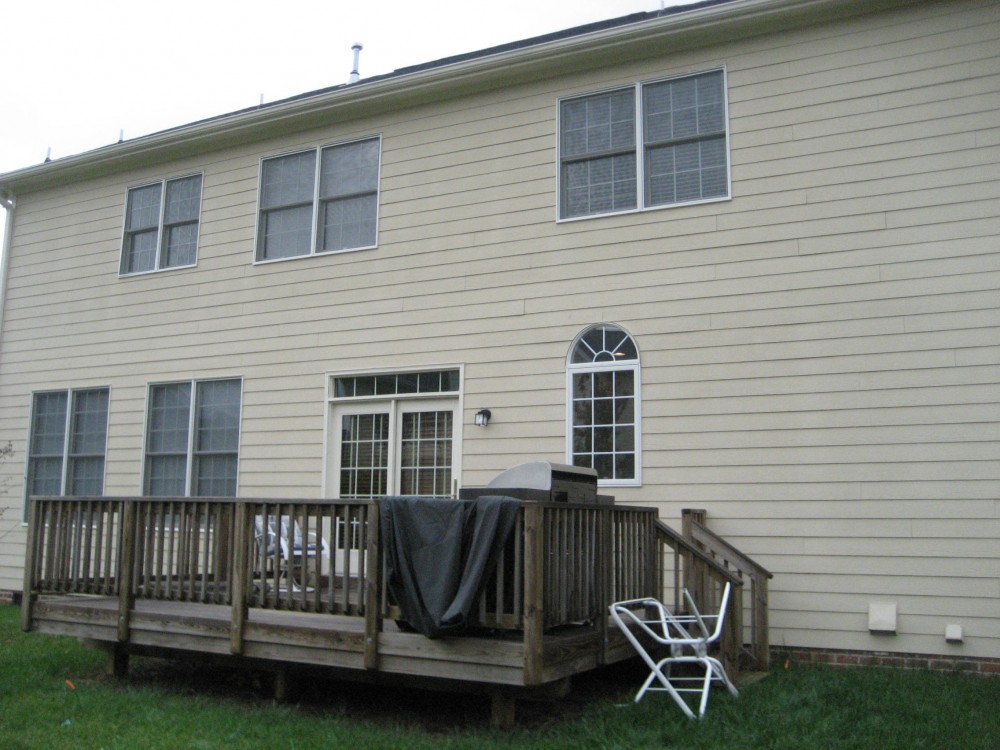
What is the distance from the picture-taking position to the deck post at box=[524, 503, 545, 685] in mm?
5180

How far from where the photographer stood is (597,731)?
17.2ft

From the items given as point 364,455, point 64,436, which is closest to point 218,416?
point 364,455

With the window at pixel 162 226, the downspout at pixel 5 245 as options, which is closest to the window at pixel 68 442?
the downspout at pixel 5 245

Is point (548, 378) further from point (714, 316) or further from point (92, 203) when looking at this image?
point (92, 203)

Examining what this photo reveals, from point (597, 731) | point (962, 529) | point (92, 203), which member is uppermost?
point (92, 203)

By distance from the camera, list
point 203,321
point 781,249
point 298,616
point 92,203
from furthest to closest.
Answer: point 92,203 → point 203,321 → point 781,249 → point 298,616

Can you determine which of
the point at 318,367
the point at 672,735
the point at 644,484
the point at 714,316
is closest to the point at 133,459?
the point at 318,367

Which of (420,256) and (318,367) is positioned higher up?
(420,256)

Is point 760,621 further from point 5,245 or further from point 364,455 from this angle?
point 5,245

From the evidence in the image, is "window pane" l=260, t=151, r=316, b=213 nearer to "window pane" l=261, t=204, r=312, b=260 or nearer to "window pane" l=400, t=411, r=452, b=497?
"window pane" l=261, t=204, r=312, b=260

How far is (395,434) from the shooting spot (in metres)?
9.47

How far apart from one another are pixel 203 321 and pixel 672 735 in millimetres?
7777

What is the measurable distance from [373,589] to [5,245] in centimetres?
996

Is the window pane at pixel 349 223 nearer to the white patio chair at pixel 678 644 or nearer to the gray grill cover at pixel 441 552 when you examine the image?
the gray grill cover at pixel 441 552
